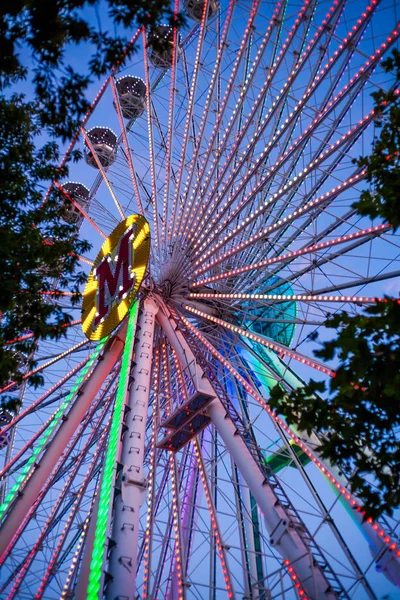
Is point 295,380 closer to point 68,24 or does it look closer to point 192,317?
point 192,317

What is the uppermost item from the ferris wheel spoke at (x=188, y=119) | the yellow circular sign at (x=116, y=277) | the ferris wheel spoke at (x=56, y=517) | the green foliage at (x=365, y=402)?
the ferris wheel spoke at (x=188, y=119)

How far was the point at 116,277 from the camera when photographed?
57.3 feet

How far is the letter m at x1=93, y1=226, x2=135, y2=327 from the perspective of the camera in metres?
16.6

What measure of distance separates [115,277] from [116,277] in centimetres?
9

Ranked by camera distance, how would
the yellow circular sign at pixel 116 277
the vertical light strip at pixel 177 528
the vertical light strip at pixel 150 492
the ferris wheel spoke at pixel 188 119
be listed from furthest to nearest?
1. the ferris wheel spoke at pixel 188 119
2. the yellow circular sign at pixel 116 277
3. the vertical light strip at pixel 150 492
4. the vertical light strip at pixel 177 528

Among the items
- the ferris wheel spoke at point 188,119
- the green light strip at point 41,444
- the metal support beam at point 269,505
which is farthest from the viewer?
the ferris wheel spoke at point 188,119

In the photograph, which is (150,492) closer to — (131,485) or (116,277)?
(131,485)

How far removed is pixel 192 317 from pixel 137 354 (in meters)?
4.58

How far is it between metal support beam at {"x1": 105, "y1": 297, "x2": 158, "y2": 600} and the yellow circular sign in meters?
1.34

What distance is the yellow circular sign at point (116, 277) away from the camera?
16094 millimetres

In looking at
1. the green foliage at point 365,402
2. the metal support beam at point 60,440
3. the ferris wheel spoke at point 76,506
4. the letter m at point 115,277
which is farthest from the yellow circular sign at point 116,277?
the green foliage at point 365,402

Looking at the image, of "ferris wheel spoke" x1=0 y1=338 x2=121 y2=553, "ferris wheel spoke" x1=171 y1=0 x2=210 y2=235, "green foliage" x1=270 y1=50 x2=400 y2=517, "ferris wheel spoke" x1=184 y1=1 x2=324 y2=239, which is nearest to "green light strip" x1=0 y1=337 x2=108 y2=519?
"ferris wheel spoke" x1=0 y1=338 x2=121 y2=553

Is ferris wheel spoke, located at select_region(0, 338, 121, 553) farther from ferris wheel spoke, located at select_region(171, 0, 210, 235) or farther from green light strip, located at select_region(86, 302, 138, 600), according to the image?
ferris wheel spoke, located at select_region(171, 0, 210, 235)

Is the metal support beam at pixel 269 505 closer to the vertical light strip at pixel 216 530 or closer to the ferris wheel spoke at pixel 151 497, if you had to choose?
the vertical light strip at pixel 216 530
